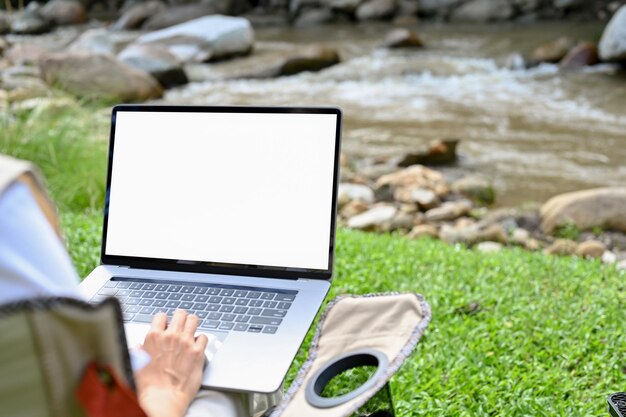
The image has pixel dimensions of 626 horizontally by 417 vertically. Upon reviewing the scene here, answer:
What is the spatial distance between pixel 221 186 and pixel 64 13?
17.3 meters

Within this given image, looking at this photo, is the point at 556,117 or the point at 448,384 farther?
the point at 556,117

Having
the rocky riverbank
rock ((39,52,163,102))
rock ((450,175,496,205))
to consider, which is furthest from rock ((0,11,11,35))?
rock ((450,175,496,205))

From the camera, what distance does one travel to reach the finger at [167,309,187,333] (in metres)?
1.41

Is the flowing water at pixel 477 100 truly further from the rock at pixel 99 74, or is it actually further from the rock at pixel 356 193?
the rock at pixel 356 193

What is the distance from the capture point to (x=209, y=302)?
1.78 meters

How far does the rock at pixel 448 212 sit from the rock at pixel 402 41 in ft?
24.6

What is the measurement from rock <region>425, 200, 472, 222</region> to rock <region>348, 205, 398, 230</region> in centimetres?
26

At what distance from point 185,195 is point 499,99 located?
26.4ft

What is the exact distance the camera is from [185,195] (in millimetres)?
1938

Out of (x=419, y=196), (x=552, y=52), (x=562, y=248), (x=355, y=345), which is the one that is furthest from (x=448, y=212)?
(x=552, y=52)

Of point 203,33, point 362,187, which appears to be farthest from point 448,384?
point 203,33

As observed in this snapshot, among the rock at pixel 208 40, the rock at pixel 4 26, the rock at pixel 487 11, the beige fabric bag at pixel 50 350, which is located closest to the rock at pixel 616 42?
the rock at pixel 487 11

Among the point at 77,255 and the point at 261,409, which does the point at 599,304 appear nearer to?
the point at 261,409

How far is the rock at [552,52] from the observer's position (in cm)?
1117
